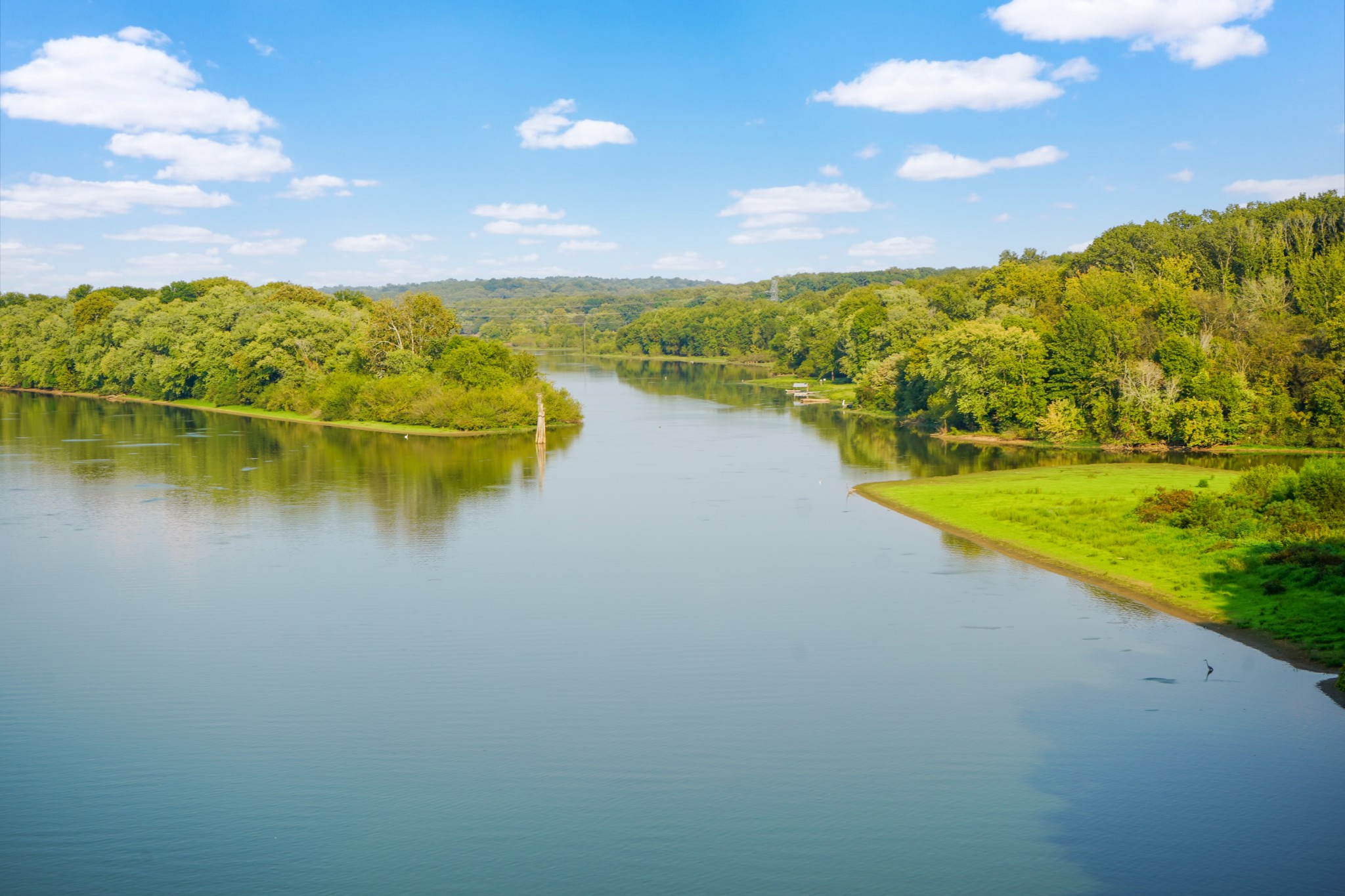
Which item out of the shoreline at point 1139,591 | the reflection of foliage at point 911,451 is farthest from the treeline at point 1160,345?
the shoreline at point 1139,591

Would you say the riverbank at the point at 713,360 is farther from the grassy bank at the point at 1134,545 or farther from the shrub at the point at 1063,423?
the grassy bank at the point at 1134,545

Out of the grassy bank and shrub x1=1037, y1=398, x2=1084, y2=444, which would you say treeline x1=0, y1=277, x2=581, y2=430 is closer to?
shrub x1=1037, y1=398, x2=1084, y2=444

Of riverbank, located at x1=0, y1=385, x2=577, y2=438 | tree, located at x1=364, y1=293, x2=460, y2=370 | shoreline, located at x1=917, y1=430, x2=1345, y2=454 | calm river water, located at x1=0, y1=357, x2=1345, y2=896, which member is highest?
tree, located at x1=364, y1=293, x2=460, y2=370

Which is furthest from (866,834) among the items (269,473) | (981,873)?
(269,473)

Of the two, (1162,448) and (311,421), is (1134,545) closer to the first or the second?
(1162,448)

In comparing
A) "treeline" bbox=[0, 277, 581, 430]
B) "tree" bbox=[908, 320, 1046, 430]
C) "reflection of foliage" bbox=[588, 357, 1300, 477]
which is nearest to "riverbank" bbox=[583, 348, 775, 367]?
"reflection of foliage" bbox=[588, 357, 1300, 477]

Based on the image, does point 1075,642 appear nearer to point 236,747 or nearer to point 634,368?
point 236,747
